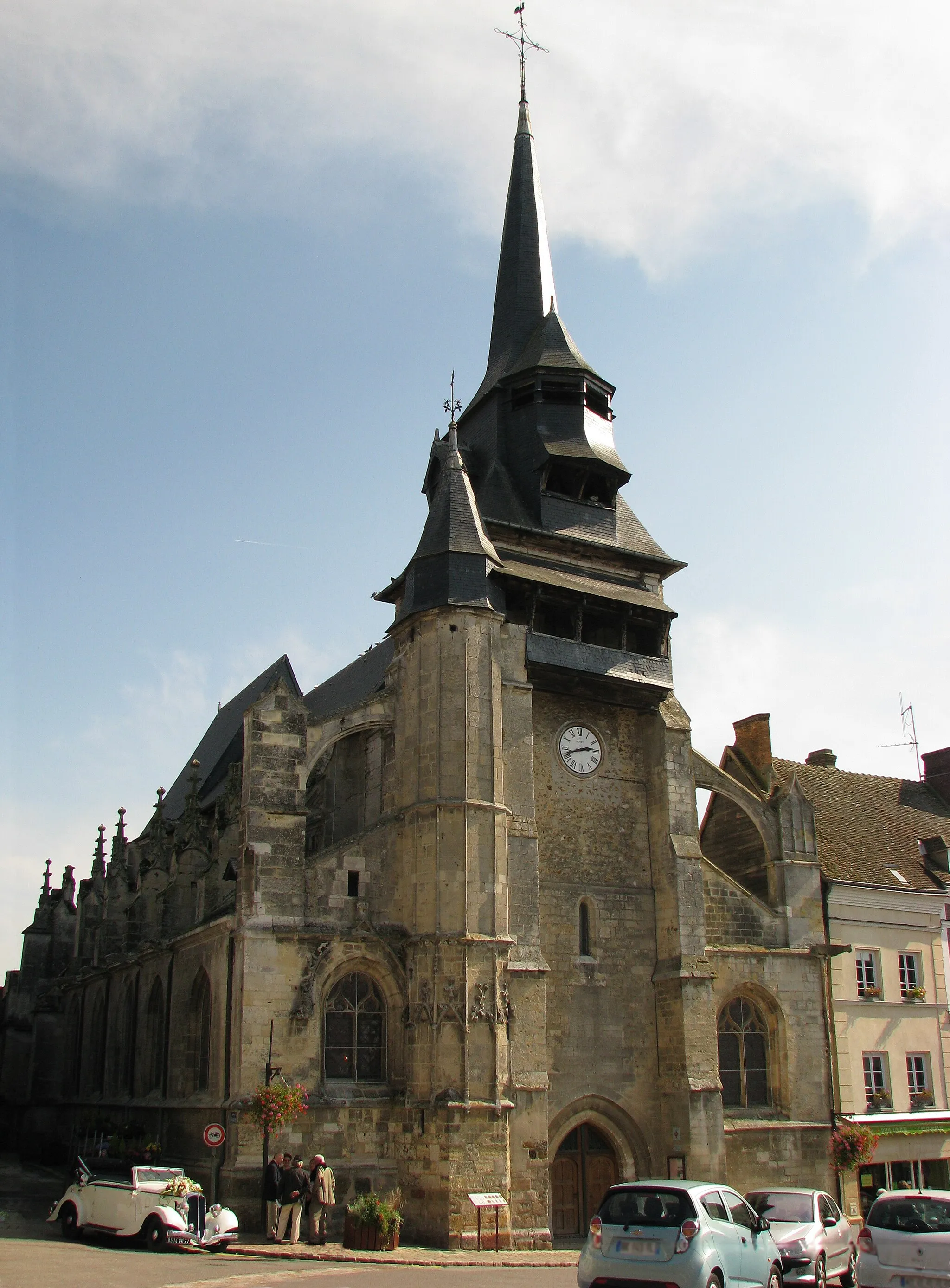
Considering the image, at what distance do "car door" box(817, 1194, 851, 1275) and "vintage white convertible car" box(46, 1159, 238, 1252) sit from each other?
7.57 metres

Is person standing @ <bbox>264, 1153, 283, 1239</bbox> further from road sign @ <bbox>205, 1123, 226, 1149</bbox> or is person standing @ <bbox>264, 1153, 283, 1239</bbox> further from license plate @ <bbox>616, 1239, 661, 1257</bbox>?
Result: license plate @ <bbox>616, 1239, 661, 1257</bbox>

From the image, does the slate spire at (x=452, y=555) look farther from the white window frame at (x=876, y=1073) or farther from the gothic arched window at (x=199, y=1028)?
the white window frame at (x=876, y=1073)

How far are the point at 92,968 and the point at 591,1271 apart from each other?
24.7 meters

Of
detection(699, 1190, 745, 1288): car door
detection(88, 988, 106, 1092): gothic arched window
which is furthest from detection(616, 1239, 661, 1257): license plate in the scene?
detection(88, 988, 106, 1092): gothic arched window

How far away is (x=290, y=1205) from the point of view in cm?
1652

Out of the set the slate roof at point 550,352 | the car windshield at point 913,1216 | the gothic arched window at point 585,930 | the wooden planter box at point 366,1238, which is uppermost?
the slate roof at point 550,352

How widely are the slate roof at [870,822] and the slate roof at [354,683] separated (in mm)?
→ 9043

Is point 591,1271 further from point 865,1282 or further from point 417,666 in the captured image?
point 417,666

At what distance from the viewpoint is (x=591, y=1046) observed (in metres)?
21.3

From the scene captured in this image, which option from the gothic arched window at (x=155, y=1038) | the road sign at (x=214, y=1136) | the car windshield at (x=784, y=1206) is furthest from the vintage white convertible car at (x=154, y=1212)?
the gothic arched window at (x=155, y=1038)

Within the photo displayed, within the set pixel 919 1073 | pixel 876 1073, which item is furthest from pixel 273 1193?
pixel 919 1073

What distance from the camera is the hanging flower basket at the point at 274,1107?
17656mm

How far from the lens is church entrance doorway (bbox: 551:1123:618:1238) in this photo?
67.5ft

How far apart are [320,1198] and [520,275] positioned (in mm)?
21809
